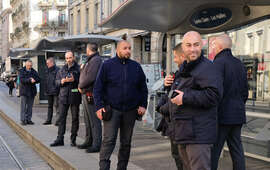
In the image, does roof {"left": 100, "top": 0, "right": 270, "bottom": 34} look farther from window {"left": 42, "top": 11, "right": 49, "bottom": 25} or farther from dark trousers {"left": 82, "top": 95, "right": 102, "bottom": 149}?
window {"left": 42, "top": 11, "right": 49, "bottom": 25}

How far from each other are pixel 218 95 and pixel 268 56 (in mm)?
3389

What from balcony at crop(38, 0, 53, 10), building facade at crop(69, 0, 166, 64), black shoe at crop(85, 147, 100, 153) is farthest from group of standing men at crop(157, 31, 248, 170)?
balcony at crop(38, 0, 53, 10)

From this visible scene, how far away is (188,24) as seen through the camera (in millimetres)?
7160

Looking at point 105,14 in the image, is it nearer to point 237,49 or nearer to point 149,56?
point 149,56

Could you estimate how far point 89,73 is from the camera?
19.9 ft

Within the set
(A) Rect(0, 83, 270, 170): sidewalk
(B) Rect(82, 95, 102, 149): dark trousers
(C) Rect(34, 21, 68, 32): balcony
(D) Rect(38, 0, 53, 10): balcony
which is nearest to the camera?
(A) Rect(0, 83, 270, 170): sidewalk

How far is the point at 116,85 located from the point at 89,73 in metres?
1.42

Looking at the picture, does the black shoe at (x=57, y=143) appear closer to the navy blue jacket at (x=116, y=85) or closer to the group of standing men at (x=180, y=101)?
the group of standing men at (x=180, y=101)

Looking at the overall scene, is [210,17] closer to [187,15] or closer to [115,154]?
[187,15]

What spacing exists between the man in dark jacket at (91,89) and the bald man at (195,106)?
288 cm

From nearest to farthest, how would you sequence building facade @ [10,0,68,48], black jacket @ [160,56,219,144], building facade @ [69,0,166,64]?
black jacket @ [160,56,219,144] → building facade @ [69,0,166,64] → building facade @ [10,0,68,48]

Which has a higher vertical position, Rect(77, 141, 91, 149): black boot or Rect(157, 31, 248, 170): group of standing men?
Rect(157, 31, 248, 170): group of standing men

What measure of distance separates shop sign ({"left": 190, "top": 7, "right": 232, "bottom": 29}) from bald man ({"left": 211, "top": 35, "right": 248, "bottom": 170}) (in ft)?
7.98

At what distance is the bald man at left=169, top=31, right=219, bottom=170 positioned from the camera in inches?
127
